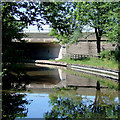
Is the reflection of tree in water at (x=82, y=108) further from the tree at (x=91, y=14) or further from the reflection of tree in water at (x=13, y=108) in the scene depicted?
the tree at (x=91, y=14)

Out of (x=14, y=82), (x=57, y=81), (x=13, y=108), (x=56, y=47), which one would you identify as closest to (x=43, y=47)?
(x=56, y=47)

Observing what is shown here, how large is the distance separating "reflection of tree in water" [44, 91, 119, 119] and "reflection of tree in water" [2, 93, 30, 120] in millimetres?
631

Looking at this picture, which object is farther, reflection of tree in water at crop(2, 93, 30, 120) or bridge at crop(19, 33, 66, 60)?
bridge at crop(19, 33, 66, 60)

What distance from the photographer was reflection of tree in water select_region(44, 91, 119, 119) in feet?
15.6

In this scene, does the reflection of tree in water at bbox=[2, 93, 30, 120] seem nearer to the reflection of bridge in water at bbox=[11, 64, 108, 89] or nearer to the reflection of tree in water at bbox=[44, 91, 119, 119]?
the reflection of tree in water at bbox=[44, 91, 119, 119]

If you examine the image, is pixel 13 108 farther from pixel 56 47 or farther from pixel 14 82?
pixel 56 47

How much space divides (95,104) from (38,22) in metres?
2.62

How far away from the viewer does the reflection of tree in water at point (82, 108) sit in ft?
15.6

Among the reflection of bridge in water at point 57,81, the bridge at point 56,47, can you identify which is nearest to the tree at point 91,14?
the bridge at point 56,47

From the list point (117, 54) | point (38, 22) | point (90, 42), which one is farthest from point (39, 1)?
point (90, 42)

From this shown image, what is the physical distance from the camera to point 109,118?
179 inches

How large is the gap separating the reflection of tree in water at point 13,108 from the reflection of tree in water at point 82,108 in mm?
631

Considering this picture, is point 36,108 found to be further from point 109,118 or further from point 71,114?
point 109,118

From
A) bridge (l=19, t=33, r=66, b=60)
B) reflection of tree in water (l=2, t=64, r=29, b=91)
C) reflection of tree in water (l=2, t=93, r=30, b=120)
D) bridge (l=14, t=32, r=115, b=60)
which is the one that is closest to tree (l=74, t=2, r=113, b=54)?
bridge (l=14, t=32, r=115, b=60)
